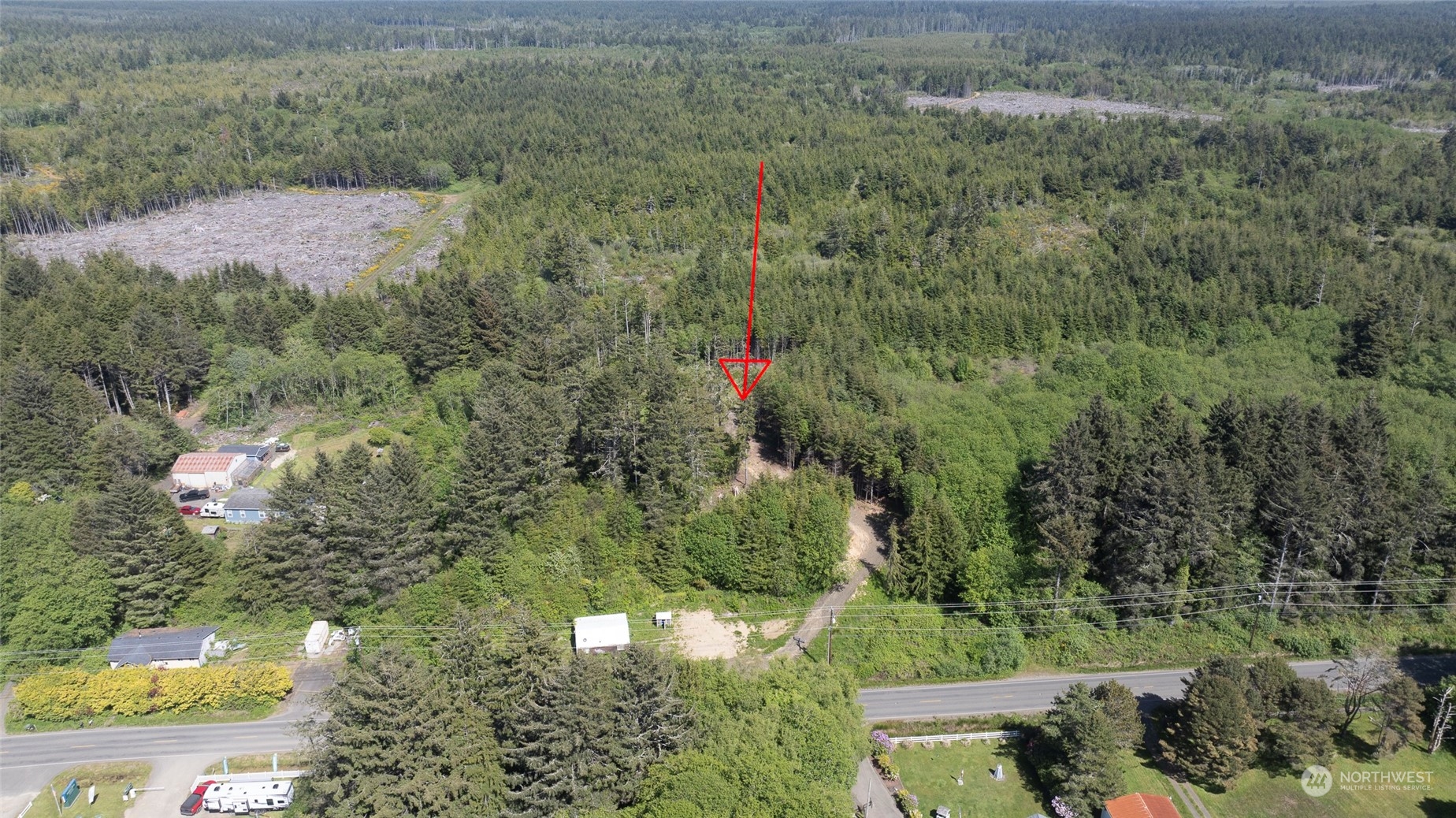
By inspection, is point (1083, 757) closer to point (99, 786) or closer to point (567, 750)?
point (567, 750)

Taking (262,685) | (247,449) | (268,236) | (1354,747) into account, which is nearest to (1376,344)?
(1354,747)

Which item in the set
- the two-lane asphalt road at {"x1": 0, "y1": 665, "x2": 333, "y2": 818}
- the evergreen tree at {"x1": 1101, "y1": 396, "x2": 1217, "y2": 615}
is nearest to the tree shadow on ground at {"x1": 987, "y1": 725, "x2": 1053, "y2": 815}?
the evergreen tree at {"x1": 1101, "y1": 396, "x2": 1217, "y2": 615}

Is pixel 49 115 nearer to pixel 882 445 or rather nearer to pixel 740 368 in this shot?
pixel 740 368

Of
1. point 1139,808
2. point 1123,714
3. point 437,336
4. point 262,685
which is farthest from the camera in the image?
point 437,336

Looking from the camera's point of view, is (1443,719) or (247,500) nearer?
(1443,719)

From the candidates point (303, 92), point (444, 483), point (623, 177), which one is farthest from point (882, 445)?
point (303, 92)
